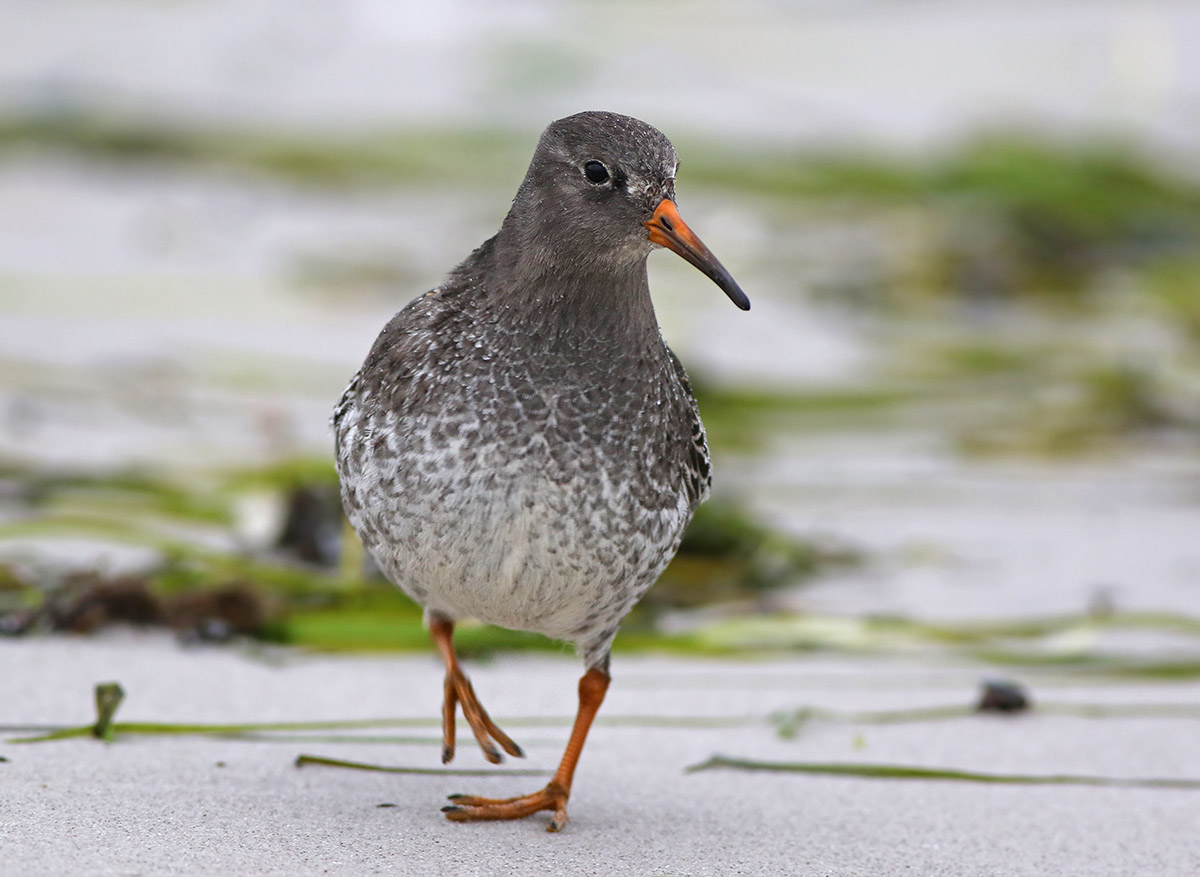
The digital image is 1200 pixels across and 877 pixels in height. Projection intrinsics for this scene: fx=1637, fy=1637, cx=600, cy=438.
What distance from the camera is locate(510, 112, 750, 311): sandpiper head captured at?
4.04 meters

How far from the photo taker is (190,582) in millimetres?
5562

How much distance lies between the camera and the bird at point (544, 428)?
3.85 m

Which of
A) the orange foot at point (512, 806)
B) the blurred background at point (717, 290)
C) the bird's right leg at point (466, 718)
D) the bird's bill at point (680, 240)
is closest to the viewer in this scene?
the orange foot at point (512, 806)

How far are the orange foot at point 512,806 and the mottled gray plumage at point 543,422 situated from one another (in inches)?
16.7

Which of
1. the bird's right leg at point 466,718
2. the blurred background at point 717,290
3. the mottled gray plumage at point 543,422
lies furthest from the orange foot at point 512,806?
the blurred background at point 717,290

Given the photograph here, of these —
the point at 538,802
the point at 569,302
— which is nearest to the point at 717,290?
the point at 569,302

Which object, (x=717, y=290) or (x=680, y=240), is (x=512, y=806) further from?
(x=717, y=290)

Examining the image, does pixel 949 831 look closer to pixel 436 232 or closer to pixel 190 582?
pixel 190 582

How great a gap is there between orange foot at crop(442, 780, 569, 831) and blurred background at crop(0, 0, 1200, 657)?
1.39 m

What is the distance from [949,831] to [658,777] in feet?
2.73

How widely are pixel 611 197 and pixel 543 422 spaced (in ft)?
1.94

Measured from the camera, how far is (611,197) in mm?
4051

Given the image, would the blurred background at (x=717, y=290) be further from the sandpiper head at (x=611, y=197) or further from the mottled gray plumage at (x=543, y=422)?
the sandpiper head at (x=611, y=197)

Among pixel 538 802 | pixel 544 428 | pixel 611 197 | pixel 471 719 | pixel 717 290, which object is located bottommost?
pixel 538 802
